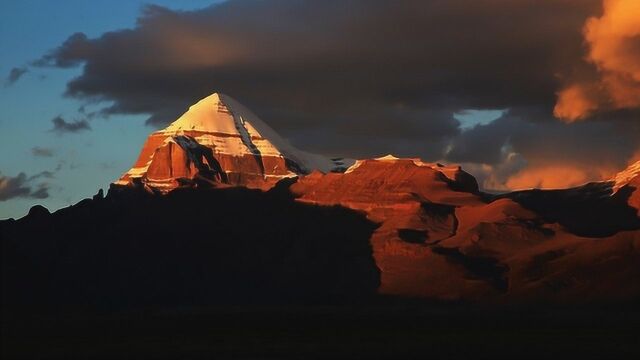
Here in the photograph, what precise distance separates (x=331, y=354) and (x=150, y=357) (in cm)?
2600

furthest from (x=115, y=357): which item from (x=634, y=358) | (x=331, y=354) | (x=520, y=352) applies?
(x=634, y=358)

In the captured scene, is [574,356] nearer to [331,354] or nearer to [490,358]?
[490,358]

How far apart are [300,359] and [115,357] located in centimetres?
2594

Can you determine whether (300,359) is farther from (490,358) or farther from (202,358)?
(490,358)

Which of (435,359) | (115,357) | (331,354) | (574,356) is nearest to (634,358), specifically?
(574,356)

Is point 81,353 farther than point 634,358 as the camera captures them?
Yes

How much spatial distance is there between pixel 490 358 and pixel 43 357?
61.9 metres

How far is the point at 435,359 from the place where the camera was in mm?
184750

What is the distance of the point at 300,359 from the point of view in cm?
18638

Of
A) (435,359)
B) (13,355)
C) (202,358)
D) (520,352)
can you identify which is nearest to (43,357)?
(13,355)

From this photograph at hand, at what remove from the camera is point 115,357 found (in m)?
189

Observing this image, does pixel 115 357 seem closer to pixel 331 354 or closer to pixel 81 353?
pixel 81 353

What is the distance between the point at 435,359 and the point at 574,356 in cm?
2025

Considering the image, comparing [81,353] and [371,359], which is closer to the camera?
[371,359]
